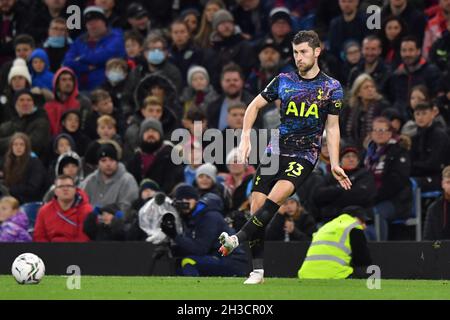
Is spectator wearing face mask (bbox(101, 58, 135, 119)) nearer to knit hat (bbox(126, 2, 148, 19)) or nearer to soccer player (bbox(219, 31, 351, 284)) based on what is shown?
knit hat (bbox(126, 2, 148, 19))

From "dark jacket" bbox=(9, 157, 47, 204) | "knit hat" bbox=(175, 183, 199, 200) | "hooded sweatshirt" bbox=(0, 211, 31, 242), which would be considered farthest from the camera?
"dark jacket" bbox=(9, 157, 47, 204)

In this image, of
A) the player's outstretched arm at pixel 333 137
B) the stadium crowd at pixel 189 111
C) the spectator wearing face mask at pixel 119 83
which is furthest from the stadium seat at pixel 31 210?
the player's outstretched arm at pixel 333 137

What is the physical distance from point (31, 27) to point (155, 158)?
5838 millimetres

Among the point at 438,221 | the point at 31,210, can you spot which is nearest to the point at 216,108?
the point at 31,210

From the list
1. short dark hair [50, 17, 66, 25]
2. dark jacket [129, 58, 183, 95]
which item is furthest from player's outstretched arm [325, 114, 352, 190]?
short dark hair [50, 17, 66, 25]

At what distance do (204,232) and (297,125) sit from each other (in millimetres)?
3375

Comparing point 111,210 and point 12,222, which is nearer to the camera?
point 111,210

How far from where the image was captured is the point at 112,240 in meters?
17.5

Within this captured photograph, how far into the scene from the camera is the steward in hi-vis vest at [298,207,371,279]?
15375 millimetres

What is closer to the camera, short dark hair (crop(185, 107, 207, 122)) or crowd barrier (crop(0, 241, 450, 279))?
crowd barrier (crop(0, 241, 450, 279))

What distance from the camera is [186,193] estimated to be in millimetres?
16656

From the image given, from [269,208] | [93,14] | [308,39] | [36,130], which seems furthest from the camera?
[93,14]

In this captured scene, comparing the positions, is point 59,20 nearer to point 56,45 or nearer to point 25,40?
point 56,45

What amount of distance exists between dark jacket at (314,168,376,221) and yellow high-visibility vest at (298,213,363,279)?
1.75 m
